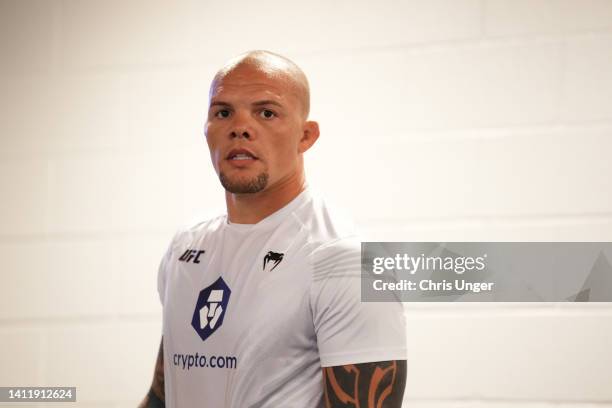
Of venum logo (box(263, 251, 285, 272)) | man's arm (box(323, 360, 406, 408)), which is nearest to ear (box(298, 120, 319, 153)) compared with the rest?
venum logo (box(263, 251, 285, 272))

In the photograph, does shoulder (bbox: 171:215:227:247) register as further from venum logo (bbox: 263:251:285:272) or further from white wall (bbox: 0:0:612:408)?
white wall (bbox: 0:0:612:408)

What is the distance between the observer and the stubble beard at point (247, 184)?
4.82 ft

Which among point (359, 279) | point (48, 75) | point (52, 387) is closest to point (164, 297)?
point (359, 279)

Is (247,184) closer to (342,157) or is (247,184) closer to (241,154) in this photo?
(241,154)

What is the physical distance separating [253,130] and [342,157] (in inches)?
26.7

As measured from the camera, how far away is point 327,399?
1.30 m

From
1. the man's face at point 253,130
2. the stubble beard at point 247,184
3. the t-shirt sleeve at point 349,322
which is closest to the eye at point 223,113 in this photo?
the man's face at point 253,130

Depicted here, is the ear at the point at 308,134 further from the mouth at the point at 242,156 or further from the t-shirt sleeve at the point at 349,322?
the t-shirt sleeve at the point at 349,322

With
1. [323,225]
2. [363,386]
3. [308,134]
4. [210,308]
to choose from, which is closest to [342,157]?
[308,134]

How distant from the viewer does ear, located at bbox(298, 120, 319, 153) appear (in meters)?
1.55

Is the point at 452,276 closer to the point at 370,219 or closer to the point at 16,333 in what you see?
the point at 370,219

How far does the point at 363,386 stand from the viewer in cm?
129

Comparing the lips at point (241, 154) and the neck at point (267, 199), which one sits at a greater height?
the lips at point (241, 154)

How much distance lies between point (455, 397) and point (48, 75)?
1.52m
